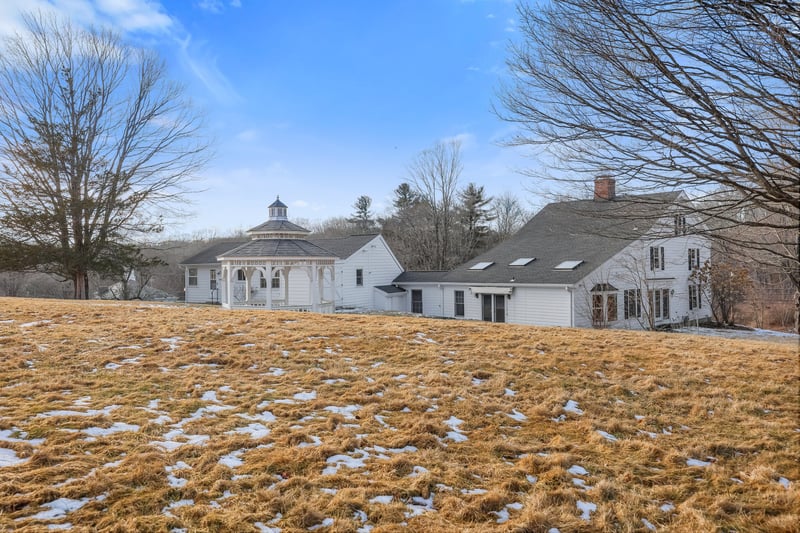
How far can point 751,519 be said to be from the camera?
10.9 ft

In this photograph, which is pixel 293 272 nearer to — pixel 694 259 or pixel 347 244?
pixel 347 244

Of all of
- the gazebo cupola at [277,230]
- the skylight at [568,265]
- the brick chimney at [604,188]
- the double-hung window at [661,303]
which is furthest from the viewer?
the double-hung window at [661,303]

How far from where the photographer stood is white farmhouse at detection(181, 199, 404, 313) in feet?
53.4

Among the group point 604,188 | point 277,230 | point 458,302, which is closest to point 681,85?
point 604,188

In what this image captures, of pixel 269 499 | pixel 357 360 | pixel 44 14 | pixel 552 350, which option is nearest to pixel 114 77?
pixel 44 14

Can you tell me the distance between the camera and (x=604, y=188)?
4762mm

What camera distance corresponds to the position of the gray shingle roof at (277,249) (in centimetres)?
1609

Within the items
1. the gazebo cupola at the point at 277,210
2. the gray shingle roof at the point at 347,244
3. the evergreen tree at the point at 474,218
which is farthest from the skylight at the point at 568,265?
the evergreen tree at the point at 474,218

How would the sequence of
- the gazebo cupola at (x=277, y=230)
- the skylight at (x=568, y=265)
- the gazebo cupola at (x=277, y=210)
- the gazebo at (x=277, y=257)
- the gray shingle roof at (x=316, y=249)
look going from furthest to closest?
the skylight at (x=568, y=265) < the gazebo cupola at (x=277, y=210) < the gazebo cupola at (x=277, y=230) < the gray shingle roof at (x=316, y=249) < the gazebo at (x=277, y=257)

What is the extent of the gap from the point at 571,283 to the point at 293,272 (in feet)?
43.2

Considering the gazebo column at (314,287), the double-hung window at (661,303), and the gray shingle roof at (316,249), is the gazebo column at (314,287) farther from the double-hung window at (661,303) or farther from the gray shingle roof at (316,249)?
the double-hung window at (661,303)

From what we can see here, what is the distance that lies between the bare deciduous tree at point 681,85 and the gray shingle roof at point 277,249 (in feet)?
42.3

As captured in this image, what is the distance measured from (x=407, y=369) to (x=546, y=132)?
394cm

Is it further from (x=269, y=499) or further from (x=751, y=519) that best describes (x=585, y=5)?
(x=269, y=499)
